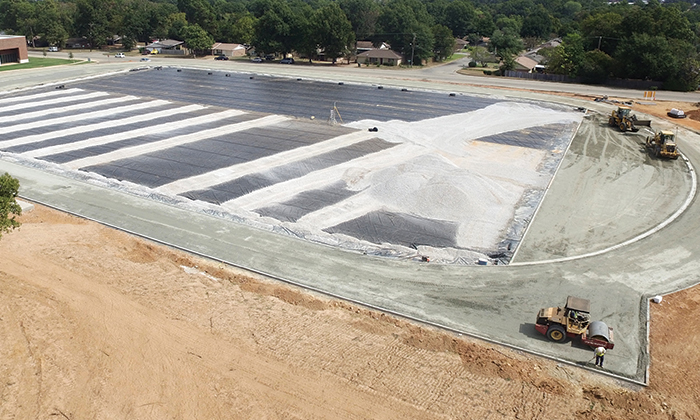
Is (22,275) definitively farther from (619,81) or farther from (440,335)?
(619,81)

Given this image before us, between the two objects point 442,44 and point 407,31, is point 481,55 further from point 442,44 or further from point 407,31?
point 407,31

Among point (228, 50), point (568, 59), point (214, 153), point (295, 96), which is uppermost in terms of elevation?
point (228, 50)

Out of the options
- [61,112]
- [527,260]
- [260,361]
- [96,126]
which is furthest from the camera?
[61,112]

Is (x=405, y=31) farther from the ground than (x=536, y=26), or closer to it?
closer to it

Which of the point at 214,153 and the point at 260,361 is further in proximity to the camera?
the point at 214,153

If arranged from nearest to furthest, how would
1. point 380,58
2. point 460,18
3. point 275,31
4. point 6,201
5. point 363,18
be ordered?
point 6,201
point 275,31
point 380,58
point 363,18
point 460,18

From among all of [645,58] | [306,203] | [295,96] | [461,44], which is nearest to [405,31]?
[461,44]

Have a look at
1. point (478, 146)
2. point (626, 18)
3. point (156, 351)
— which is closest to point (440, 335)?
point (156, 351)
